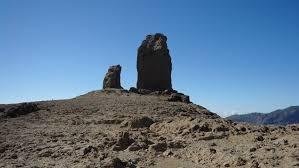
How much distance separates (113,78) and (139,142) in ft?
82.9

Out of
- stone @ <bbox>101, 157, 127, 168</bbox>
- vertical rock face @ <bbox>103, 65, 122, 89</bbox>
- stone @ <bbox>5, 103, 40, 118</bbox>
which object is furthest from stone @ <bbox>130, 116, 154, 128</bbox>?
vertical rock face @ <bbox>103, 65, 122, 89</bbox>

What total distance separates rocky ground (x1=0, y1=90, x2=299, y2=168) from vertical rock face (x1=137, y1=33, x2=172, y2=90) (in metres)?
13.6

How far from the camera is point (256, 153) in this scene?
13.1 meters

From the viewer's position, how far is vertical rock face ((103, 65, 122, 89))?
41.8 meters

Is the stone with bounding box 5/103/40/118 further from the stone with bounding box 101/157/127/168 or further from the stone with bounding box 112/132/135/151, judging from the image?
the stone with bounding box 101/157/127/168

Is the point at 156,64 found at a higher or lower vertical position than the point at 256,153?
higher

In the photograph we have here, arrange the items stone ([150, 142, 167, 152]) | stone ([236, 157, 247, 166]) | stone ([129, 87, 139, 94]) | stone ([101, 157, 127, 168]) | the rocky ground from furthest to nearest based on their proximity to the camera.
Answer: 1. stone ([129, 87, 139, 94])
2. stone ([150, 142, 167, 152])
3. stone ([101, 157, 127, 168])
4. the rocky ground
5. stone ([236, 157, 247, 166])

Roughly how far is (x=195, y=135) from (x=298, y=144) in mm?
5168

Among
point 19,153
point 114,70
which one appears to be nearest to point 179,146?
point 19,153

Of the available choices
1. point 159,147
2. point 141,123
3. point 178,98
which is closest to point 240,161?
point 159,147

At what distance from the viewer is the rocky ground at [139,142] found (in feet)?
44.4

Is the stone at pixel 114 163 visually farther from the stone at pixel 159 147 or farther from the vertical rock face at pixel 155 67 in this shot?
the vertical rock face at pixel 155 67

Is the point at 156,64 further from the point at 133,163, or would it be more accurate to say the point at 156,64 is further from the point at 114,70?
the point at 133,163

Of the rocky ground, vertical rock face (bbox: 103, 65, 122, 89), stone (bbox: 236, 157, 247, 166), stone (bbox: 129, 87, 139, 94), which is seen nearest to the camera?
stone (bbox: 236, 157, 247, 166)
